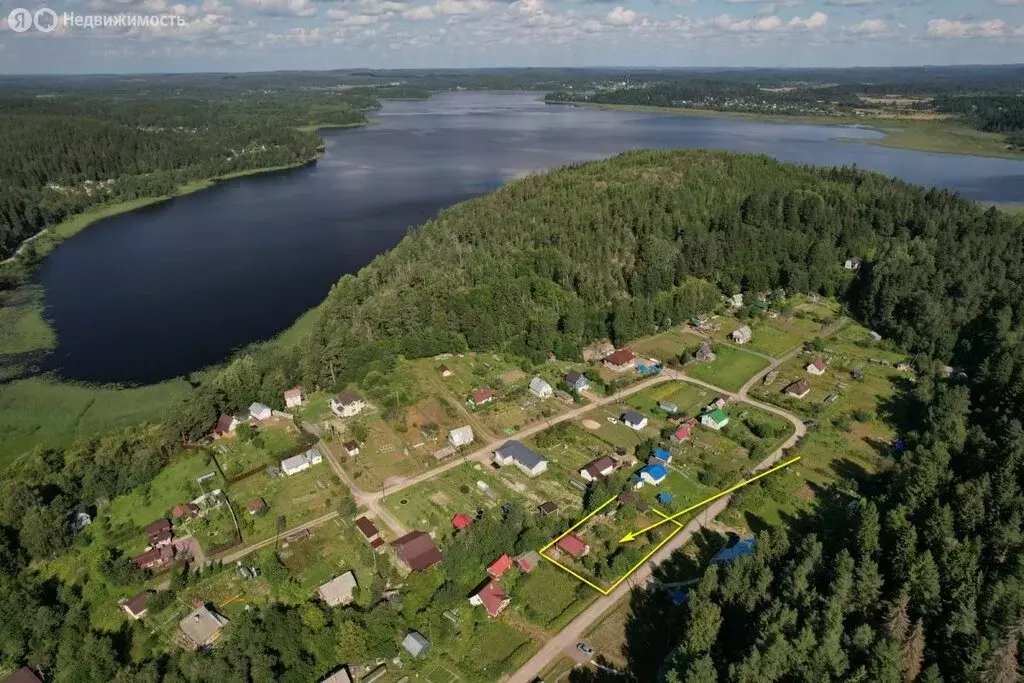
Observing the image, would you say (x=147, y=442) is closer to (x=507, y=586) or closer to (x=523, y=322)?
(x=507, y=586)

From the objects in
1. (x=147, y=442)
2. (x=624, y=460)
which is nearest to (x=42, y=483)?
(x=147, y=442)

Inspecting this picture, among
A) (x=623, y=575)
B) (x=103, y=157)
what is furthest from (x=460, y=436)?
(x=103, y=157)

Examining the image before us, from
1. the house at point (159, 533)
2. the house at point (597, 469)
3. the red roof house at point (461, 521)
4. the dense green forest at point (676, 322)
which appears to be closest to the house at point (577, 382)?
the dense green forest at point (676, 322)

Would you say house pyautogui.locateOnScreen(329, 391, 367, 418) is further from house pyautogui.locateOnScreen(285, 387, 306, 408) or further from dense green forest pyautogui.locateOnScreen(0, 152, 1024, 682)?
house pyautogui.locateOnScreen(285, 387, 306, 408)

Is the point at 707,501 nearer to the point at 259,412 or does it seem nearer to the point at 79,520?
the point at 259,412

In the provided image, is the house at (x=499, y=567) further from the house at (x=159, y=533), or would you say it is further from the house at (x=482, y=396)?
the house at (x=159, y=533)

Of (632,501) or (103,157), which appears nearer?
(632,501)
